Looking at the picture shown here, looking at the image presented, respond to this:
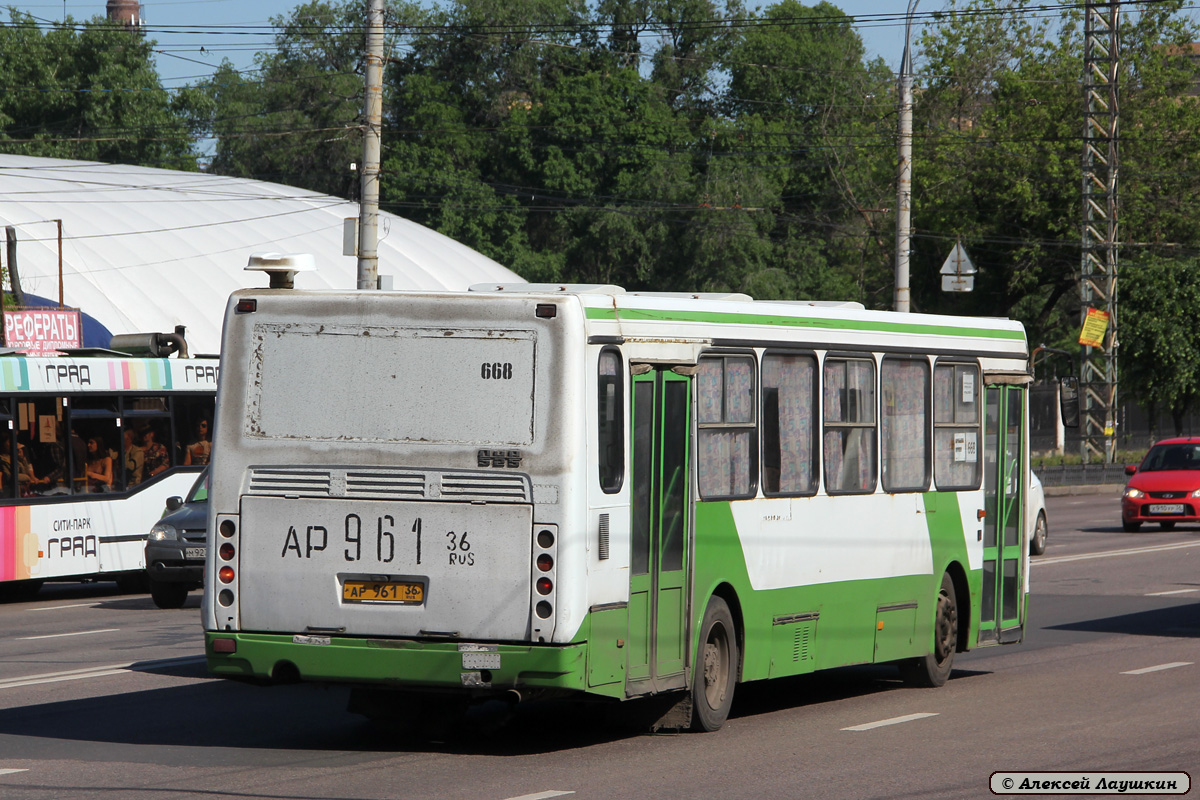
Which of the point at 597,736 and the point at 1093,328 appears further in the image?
the point at 1093,328

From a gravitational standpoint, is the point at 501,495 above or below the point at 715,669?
above

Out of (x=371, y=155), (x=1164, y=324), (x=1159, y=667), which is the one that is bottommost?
(x=1159, y=667)

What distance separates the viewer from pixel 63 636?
54.3 feet

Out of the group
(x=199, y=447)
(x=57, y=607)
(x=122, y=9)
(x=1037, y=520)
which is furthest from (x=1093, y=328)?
(x=122, y=9)

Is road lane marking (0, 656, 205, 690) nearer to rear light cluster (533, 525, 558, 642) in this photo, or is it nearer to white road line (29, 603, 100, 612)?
rear light cluster (533, 525, 558, 642)

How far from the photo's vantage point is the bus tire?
19875mm

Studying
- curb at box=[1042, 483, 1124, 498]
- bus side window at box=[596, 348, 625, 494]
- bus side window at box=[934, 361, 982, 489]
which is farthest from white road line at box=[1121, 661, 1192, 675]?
curb at box=[1042, 483, 1124, 498]

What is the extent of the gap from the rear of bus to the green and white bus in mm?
12

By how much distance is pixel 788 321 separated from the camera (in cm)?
1112

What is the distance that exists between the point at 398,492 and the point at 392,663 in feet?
2.97

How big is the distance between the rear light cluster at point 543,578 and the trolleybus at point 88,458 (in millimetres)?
13392

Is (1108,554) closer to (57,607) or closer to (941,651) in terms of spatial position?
(941,651)

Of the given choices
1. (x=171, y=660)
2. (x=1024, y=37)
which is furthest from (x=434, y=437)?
(x=1024, y=37)

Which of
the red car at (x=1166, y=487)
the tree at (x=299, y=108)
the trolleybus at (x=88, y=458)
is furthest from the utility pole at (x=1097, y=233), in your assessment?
the tree at (x=299, y=108)
